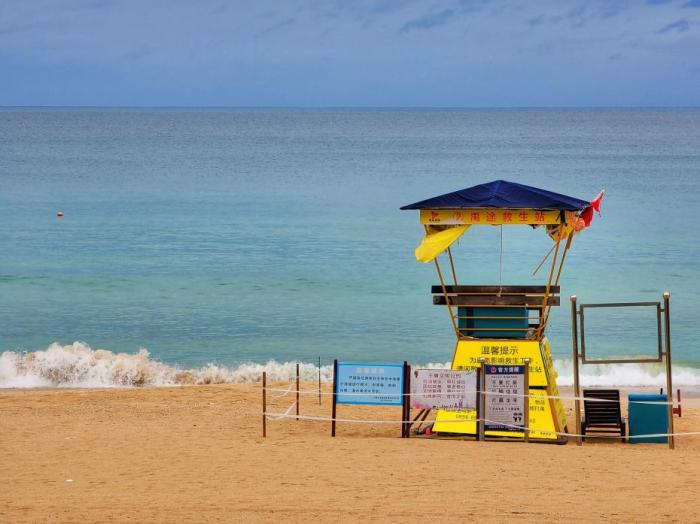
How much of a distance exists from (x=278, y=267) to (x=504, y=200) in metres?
23.0

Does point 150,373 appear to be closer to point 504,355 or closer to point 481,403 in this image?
point 504,355

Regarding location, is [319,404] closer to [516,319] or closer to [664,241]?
[516,319]

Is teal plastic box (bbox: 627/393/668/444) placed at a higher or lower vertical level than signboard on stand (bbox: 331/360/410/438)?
lower

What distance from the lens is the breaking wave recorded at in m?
20.2

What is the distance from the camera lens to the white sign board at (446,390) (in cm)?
1230

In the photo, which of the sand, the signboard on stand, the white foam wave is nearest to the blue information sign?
the signboard on stand

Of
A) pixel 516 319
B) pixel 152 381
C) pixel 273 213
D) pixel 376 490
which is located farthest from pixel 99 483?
pixel 273 213

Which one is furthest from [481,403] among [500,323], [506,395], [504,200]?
[504,200]

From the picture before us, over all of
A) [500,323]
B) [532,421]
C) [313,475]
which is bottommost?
[313,475]

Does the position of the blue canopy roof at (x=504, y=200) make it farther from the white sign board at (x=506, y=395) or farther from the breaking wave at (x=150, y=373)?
the breaking wave at (x=150, y=373)

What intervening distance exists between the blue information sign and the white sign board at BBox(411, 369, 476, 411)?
237 mm

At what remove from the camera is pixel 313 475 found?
1056 cm

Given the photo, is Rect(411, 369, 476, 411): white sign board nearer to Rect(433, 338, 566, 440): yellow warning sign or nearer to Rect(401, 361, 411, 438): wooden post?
Rect(401, 361, 411, 438): wooden post

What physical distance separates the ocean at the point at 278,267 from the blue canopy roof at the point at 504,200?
8.50m
